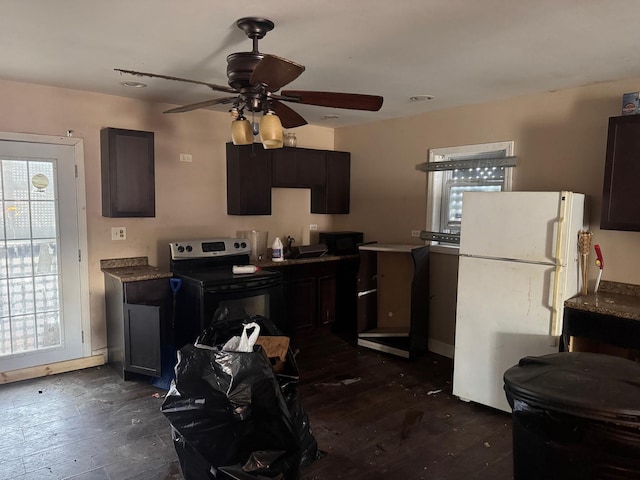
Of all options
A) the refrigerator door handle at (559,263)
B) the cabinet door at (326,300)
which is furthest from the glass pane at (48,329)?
the refrigerator door handle at (559,263)

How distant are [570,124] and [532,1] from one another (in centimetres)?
167

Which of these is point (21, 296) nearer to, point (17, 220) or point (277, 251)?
point (17, 220)

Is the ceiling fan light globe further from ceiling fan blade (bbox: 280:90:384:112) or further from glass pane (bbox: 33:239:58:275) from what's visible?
glass pane (bbox: 33:239:58:275)

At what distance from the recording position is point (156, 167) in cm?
398

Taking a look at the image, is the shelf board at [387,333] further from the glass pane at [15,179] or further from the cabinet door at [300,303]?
the glass pane at [15,179]

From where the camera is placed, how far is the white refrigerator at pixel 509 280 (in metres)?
2.73

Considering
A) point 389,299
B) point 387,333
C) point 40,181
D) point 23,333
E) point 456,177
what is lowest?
point 387,333

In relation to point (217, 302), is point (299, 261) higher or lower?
higher

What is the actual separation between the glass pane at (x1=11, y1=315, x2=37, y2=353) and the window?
3.51m

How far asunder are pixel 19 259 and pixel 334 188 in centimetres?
304

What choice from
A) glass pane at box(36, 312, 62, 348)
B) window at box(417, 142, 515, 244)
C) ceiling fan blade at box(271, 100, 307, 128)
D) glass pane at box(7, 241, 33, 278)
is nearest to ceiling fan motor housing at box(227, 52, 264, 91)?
ceiling fan blade at box(271, 100, 307, 128)

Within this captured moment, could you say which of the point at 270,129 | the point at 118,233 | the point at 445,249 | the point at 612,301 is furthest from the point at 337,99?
the point at 118,233

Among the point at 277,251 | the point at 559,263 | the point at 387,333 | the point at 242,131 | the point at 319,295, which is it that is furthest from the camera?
the point at 319,295

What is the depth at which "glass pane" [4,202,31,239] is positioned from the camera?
337 cm
